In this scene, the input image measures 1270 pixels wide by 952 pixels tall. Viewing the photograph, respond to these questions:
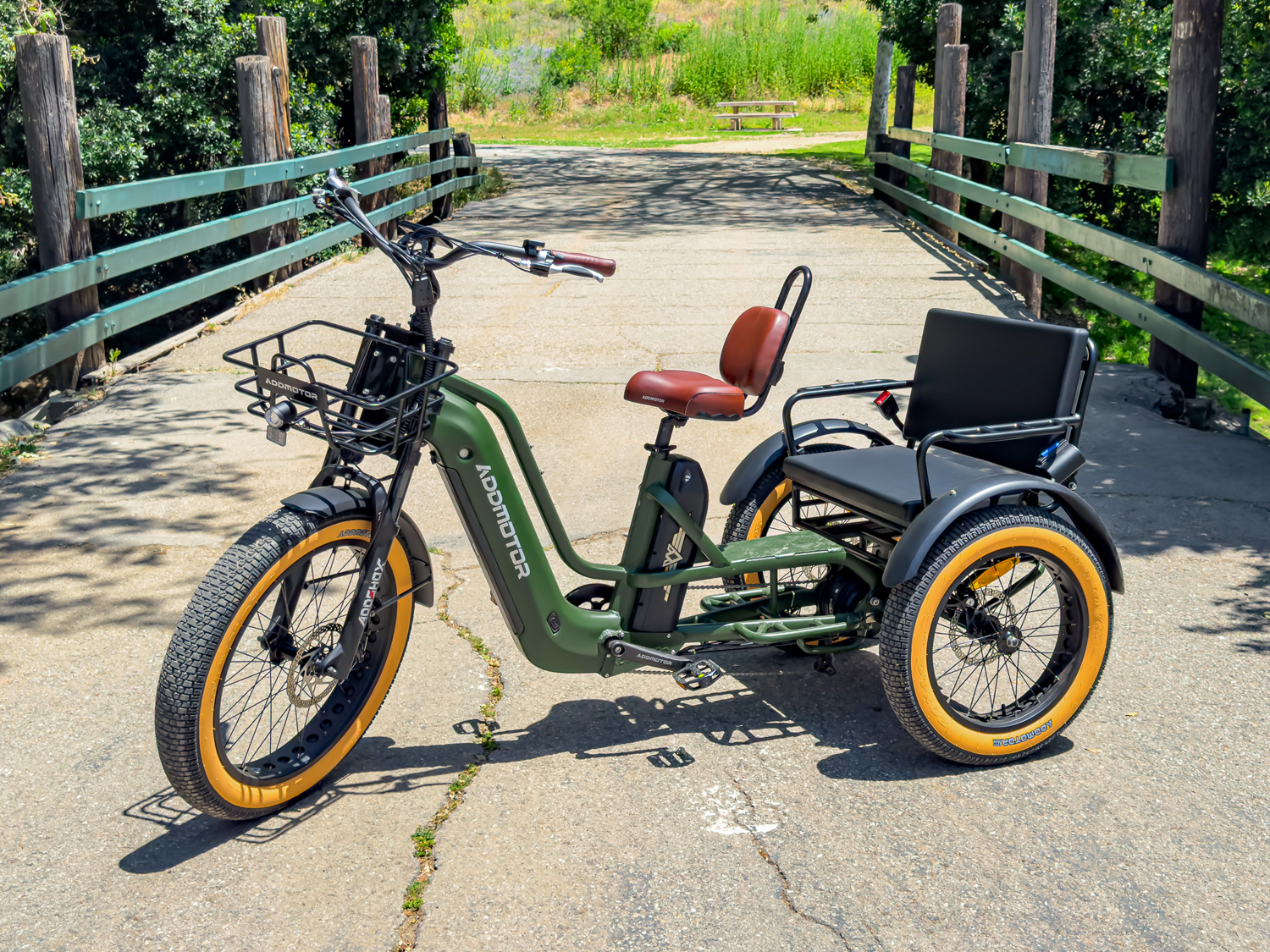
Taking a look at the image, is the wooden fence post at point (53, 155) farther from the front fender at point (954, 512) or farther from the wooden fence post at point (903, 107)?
the wooden fence post at point (903, 107)

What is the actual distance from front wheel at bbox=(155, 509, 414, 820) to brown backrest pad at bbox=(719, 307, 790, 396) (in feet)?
3.77

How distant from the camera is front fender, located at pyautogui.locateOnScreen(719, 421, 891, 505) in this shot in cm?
430

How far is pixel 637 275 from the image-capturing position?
10922 millimetres

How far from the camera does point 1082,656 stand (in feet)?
12.3

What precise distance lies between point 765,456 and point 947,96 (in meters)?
9.56

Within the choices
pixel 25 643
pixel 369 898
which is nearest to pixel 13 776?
pixel 25 643

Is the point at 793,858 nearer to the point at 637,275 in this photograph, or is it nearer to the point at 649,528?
the point at 649,528

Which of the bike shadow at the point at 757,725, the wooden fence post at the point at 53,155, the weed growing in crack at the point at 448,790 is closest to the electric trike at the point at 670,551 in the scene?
the bike shadow at the point at 757,725

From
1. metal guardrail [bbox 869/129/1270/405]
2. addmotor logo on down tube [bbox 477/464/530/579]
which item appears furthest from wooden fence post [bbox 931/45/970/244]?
addmotor logo on down tube [bbox 477/464/530/579]

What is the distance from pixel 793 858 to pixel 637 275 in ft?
26.9

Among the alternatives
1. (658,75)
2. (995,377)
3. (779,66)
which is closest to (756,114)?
(779,66)

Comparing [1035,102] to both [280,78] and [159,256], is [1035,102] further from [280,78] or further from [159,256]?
[159,256]

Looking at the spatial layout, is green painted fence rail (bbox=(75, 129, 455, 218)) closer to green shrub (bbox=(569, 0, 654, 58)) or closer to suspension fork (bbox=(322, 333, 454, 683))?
suspension fork (bbox=(322, 333, 454, 683))

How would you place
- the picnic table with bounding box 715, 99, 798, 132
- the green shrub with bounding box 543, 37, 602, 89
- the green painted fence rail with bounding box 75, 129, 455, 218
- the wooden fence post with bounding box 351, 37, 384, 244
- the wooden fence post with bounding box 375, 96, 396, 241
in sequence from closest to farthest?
the green painted fence rail with bounding box 75, 129, 455, 218 → the wooden fence post with bounding box 351, 37, 384, 244 → the wooden fence post with bounding box 375, 96, 396, 241 → the picnic table with bounding box 715, 99, 798, 132 → the green shrub with bounding box 543, 37, 602, 89
